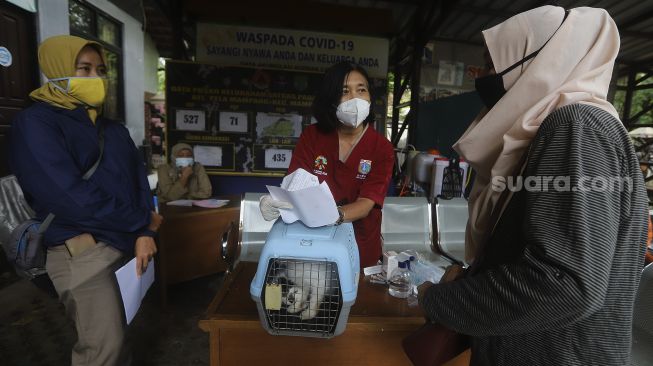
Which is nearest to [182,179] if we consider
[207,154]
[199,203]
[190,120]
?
[199,203]

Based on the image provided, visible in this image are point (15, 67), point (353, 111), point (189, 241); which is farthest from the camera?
point (15, 67)

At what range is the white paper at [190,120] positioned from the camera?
3428 mm

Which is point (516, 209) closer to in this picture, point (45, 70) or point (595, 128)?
point (595, 128)

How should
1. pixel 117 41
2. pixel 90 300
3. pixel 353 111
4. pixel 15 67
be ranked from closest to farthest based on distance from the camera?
pixel 90 300 < pixel 353 111 < pixel 15 67 < pixel 117 41

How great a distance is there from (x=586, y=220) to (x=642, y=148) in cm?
1022

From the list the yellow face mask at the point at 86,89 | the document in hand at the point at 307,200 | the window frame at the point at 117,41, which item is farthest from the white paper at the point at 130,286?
the window frame at the point at 117,41

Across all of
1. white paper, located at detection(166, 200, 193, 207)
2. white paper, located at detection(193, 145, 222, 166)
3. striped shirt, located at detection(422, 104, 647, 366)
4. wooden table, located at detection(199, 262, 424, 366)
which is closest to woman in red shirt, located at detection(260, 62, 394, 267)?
wooden table, located at detection(199, 262, 424, 366)

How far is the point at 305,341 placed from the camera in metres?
1.12

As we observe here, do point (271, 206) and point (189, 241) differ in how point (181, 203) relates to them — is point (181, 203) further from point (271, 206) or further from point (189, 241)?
point (271, 206)

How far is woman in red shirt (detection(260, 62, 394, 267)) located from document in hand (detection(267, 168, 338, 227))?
1.87 feet

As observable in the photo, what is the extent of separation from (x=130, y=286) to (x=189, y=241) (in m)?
1.43

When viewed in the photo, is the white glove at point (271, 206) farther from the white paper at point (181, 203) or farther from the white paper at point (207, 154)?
the white paper at point (207, 154)

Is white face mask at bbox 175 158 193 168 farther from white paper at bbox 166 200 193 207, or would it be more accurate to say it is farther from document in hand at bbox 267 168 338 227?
document in hand at bbox 267 168 338 227

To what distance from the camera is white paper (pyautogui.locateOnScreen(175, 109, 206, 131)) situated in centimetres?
343
